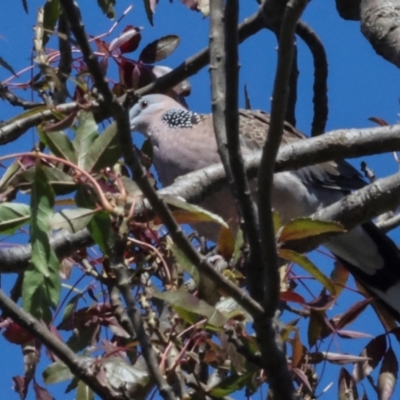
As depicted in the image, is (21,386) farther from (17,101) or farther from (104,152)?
(17,101)

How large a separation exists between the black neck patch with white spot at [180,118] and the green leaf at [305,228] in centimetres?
253

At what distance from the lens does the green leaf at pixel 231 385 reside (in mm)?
1876

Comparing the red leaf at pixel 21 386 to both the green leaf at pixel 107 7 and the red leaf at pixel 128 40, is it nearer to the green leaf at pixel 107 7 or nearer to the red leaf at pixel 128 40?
the red leaf at pixel 128 40

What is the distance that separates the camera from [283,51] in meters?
1.57

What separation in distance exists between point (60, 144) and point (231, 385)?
1.94 ft

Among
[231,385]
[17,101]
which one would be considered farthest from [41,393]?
[17,101]

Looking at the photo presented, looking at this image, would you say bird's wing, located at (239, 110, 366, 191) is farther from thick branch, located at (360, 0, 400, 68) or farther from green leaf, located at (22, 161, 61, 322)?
green leaf, located at (22, 161, 61, 322)

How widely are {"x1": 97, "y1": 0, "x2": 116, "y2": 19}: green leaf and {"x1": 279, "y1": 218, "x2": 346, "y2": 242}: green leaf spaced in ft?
4.69

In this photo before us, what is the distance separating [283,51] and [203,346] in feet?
2.20

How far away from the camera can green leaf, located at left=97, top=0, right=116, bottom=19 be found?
3.07 m

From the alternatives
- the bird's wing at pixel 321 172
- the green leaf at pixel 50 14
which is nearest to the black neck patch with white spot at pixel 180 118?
the bird's wing at pixel 321 172

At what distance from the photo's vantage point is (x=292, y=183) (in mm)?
4059

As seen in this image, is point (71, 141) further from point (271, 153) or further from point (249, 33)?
point (249, 33)

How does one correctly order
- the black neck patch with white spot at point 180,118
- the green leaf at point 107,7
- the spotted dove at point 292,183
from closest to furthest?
the green leaf at point 107,7 < the spotted dove at point 292,183 < the black neck patch with white spot at point 180,118
